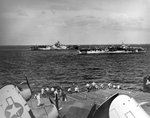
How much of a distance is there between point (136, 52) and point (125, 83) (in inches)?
4023

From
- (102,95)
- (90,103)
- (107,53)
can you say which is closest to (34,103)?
(102,95)

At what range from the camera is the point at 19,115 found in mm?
7555

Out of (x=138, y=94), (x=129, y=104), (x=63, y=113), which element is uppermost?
(x=129, y=104)

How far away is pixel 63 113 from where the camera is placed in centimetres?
830

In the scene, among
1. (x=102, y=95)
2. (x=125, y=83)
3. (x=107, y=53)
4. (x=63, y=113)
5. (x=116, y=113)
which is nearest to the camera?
(x=116, y=113)

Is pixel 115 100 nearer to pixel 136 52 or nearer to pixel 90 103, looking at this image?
pixel 90 103

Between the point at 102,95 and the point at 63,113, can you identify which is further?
the point at 102,95

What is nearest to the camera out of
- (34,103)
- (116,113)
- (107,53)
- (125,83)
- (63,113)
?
(116,113)

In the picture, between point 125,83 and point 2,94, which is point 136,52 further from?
point 2,94

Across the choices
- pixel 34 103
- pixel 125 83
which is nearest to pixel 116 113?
pixel 34 103

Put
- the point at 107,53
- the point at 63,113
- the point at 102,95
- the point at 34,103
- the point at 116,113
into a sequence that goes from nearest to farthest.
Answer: the point at 116,113 < the point at 63,113 < the point at 34,103 < the point at 102,95 < the point at 107,53

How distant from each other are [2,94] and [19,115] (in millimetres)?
915

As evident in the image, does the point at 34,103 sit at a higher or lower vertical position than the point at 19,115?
lower

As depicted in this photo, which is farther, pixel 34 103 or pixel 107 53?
pixel 107 53
